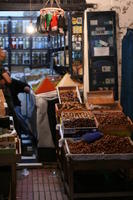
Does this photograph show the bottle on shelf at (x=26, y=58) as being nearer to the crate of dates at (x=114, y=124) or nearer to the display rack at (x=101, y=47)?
the display rack at (x=101, y=47)

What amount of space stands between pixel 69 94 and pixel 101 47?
943mm

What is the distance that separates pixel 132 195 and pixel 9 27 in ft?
20.6

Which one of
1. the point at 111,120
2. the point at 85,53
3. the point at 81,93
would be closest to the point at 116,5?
the point at 85,53

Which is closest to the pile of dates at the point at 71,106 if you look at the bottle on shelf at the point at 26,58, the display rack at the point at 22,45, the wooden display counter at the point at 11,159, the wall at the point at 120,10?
the wall at the point at 120,10

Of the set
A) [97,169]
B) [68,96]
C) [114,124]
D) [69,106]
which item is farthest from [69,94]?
[97,169]

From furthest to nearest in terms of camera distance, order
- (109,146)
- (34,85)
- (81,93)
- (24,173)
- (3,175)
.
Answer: (34,85) < (81,93) < (24,173) < (109,146) < (3,175)

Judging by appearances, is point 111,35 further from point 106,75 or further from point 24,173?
point 24,173

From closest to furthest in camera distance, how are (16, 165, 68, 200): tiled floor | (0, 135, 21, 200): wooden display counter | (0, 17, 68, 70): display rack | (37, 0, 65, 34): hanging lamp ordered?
(0, 135, 21, 200): wooden display counter → (16, 165, 68, 200): tiled floor → (37, 0, 65, 34): hanging lamp → (0, 17, 68, 70): display rack

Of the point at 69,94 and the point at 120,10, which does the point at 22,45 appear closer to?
the point at 69,94

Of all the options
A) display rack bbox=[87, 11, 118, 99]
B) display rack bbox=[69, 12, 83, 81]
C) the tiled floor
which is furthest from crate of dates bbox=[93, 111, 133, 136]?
display rack bbox=[69, 12, 83, 81]

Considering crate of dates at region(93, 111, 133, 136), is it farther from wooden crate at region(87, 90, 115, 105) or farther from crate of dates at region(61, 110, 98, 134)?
wooden crate at region(87, 90, 115, 105)

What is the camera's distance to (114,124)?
17.5 ft

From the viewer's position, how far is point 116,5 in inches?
253

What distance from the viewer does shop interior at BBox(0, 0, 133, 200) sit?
15.3 feet
